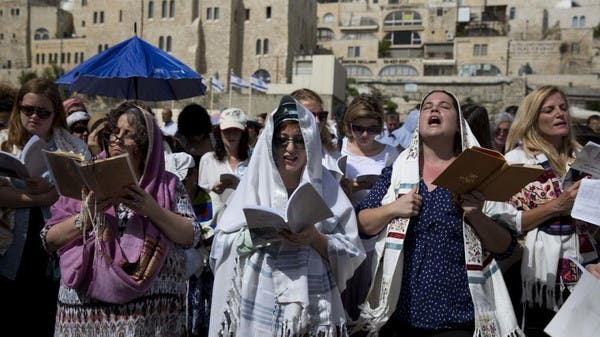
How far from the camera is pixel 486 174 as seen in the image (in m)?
2.77

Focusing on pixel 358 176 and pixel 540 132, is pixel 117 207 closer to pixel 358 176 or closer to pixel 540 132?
pixel 358 176

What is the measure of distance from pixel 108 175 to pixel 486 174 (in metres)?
1.88

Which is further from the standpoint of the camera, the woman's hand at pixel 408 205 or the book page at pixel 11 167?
the book page at pixel 11 167

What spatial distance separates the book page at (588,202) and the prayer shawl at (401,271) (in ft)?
1.22

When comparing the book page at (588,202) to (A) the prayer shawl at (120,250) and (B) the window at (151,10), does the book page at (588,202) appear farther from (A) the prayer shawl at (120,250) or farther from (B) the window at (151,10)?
(B) the window at (151,10)

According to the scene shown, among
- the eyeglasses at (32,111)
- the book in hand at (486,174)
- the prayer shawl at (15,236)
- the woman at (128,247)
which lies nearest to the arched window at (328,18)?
the eyeglasses at (32,111)

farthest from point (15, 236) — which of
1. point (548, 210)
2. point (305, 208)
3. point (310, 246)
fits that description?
point (548, 210)

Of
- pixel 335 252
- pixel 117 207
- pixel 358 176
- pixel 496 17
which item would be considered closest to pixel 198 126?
pixel 358 176

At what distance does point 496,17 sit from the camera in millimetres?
60562

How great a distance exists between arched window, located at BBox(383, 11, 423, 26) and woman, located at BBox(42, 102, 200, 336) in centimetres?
6139

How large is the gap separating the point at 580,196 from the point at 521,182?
42 centimetres

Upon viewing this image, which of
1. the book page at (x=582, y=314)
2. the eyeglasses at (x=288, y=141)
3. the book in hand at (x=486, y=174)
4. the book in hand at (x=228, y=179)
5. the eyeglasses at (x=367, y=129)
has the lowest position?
the book page at (x=582, y=314)

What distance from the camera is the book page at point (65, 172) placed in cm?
282

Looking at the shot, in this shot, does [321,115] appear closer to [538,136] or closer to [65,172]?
[538,136]
